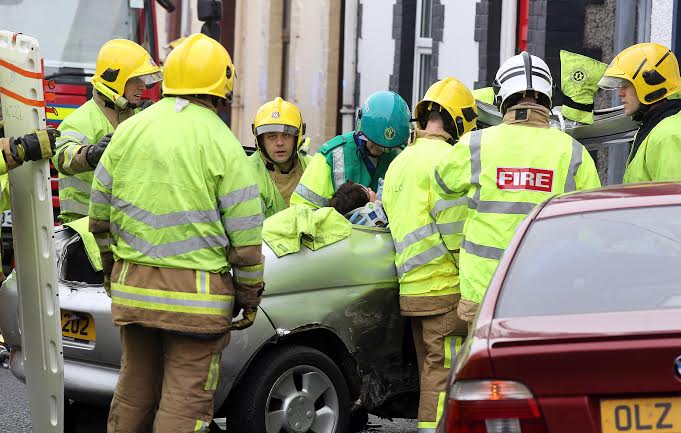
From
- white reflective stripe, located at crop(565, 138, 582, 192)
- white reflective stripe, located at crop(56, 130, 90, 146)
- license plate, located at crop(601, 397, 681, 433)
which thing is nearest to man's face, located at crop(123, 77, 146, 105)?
white reflective stripe, located at crop(56, 130, 90, 146)

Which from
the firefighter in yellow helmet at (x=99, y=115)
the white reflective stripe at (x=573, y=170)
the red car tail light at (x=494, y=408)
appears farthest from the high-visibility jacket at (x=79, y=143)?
the red car tail light at (x=494, y=408)

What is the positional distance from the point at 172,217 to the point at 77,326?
4.29ft

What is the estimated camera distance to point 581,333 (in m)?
3.81

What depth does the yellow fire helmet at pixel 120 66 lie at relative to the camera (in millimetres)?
8562

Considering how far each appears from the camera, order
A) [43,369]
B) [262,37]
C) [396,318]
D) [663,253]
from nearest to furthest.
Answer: [663,253] < [43,369] < [396,318] < [262,37]

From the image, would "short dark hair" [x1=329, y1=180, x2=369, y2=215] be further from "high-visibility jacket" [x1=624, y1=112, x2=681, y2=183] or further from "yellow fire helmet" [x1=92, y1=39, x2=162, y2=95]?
"yellow fire helmet" [x1=92, y1=39, x2=162, y2=95]

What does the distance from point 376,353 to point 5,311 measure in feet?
5.95

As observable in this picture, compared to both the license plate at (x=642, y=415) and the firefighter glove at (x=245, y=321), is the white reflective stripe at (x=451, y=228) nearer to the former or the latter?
the firefighter glove at (x=245, y=321)

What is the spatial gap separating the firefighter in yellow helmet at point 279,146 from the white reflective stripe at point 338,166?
14.0 inches

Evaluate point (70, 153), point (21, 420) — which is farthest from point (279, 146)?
point (21, 420)

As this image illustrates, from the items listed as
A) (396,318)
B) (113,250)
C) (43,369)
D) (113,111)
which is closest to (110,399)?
(43,369)

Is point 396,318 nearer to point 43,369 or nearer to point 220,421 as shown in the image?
point 220,421

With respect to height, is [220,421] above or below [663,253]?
below

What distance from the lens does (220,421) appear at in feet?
22.6
